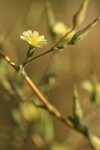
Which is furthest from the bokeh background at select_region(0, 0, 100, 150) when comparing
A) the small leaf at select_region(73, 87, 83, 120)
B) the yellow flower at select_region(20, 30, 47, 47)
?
the yellow flower at select_region(20, 30, 47, 47)

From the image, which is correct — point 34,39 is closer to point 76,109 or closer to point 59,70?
point 76,109

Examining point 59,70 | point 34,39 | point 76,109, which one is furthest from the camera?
point 59,70

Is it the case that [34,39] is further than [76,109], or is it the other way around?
[76,109]

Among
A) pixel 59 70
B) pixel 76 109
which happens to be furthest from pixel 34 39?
pixel 59 70

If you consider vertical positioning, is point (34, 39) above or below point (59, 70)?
above

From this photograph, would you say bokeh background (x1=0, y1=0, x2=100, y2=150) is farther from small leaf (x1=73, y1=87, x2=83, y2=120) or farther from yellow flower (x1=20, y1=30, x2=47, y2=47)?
yellow flower (x1=20, y1=30, x2=47, y2=47)

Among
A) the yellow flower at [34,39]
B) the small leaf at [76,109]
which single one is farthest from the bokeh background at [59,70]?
the yellow flower at [34,39]

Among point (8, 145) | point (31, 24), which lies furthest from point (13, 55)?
point (8, 145)

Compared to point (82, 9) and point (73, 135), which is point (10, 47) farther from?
point (82, 9)

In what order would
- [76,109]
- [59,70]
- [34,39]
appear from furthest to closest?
[59,70]
[76,109]
[34,39]

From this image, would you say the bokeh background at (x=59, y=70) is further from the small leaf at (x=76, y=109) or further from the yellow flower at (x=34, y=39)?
the yellow flower at (x=34, y=39)

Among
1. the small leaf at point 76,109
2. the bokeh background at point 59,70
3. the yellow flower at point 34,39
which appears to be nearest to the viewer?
the yellow flower at point 34,39
